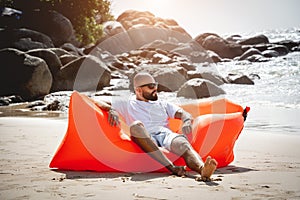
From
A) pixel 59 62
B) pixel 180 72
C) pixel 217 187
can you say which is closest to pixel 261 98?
pixel 180 72

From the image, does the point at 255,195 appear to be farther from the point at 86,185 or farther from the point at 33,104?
the point at 33,104

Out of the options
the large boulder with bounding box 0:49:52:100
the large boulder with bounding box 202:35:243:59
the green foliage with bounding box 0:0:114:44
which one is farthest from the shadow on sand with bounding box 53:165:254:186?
the large boulder with bounding box 202:35:243:59

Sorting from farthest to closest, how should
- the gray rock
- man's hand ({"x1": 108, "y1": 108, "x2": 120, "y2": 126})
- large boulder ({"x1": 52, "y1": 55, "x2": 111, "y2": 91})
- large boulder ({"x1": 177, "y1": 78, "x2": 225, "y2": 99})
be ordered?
the gray rock, large boulder ({"x1": 52, "y1": 55, "x2": 111, "y2": 91}), large boulder ({"x1": 177, "y1": 78, "x2": 225, "y2": 99}), man's hand ({"x1": 108, "y1": 108, "x2": 120, "y2": 126})

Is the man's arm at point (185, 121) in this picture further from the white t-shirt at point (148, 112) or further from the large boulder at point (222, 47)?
the large boulder at point (222, 47)

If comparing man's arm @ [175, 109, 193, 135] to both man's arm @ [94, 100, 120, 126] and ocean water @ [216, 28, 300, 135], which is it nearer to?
man's arm @ [94, 100, 120, 126]

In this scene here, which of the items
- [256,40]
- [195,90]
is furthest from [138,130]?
[256,40]

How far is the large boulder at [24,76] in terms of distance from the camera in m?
13.4

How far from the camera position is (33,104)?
1169 centimetres

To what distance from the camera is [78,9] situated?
27.2m

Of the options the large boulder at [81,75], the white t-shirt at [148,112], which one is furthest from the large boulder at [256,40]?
the white t-shirt at [148,112]

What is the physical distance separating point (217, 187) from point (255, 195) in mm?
361

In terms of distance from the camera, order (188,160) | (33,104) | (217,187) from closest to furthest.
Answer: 1. (217,187)
2. (188,160)
3. (33,104)

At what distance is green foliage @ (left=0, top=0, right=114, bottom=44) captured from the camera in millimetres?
25562

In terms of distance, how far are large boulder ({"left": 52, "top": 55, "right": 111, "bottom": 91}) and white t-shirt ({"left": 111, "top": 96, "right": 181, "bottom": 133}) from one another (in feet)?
32.5
